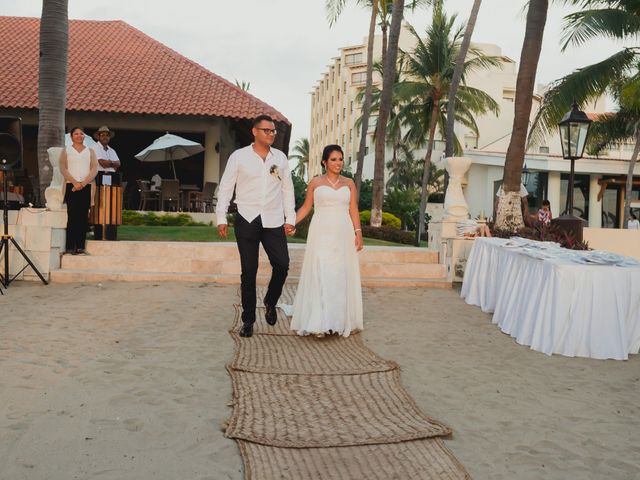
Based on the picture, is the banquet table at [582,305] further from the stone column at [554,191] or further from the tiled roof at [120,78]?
the stone column at [554,191]

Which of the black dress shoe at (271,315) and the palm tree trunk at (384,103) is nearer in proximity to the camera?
the black dress shoe at (271,315)

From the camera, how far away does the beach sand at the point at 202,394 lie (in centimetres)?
349

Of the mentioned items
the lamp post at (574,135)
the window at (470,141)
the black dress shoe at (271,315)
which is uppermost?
the window at (470,141)

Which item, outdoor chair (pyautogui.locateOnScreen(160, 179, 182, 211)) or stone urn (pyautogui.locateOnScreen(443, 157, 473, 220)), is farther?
outdoor chair (pyautogui.locateOnScreen(160, 179, 182, 211))

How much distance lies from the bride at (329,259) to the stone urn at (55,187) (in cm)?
489

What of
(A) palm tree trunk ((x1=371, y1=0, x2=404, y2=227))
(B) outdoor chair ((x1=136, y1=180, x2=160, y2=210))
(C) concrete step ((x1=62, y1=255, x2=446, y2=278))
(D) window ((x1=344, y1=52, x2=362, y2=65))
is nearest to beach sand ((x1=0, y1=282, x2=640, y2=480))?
(C) concrete step ((x1=62, y1=255, x2=446, y2=278))

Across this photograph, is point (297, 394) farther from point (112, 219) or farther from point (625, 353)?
point (112, 219)

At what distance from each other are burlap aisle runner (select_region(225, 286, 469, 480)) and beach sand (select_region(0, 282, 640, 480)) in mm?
151

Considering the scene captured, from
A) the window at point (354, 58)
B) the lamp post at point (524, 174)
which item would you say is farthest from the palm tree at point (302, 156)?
the lamp post at point (524, 174)

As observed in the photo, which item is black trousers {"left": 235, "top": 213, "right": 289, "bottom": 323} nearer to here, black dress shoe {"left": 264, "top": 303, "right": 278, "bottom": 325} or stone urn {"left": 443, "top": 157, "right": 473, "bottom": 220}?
black dress shoe {"left": 264, "top": 303, "right": 278, "bottom": 325}

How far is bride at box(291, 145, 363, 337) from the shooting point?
21.0ft

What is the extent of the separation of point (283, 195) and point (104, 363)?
2.31 meters

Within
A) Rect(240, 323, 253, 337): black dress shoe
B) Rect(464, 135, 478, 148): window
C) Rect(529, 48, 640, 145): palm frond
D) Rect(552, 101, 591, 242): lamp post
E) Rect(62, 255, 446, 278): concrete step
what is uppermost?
Rect(464, 135, 478, 148): window

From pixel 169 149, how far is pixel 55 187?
841 cm
